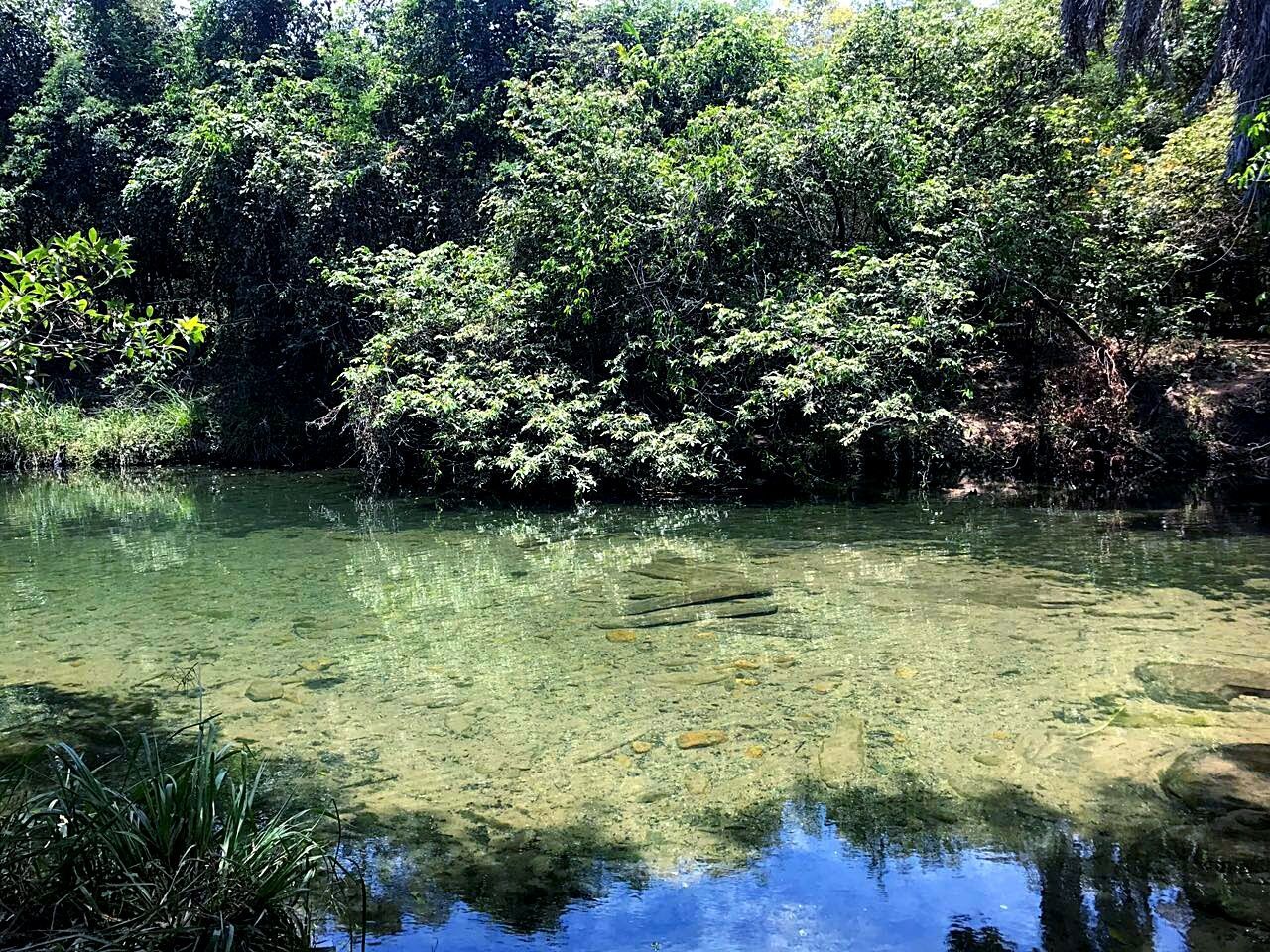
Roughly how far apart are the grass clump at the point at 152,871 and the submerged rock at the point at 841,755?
246 cm

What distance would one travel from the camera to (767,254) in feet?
48.1

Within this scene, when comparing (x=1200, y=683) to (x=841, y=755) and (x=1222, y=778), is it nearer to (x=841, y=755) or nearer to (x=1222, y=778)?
(x=1222, y=778)

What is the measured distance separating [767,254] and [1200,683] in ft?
34.9

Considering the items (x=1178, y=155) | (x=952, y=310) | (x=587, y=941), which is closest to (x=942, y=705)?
(x=587, y=941)

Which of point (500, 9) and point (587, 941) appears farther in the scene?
point (500, 9)

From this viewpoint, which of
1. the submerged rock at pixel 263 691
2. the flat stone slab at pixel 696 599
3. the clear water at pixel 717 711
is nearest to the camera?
the clear water at pixel 717 711

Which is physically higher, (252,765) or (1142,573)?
(1142,573)

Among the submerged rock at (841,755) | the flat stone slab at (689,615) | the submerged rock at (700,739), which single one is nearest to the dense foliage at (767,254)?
the flat stone slab at (689,615)

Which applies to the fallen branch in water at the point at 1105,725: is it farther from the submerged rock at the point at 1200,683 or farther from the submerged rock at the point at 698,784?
the submerged rock at the point at 698,784

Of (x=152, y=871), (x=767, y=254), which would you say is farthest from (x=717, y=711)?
(x=767, y=254)

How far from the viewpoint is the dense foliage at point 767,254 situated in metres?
13.0

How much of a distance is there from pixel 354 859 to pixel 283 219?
58.7 ft

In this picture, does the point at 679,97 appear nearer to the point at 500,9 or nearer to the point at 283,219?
the point at 500,9

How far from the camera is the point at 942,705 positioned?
17.1 ft
